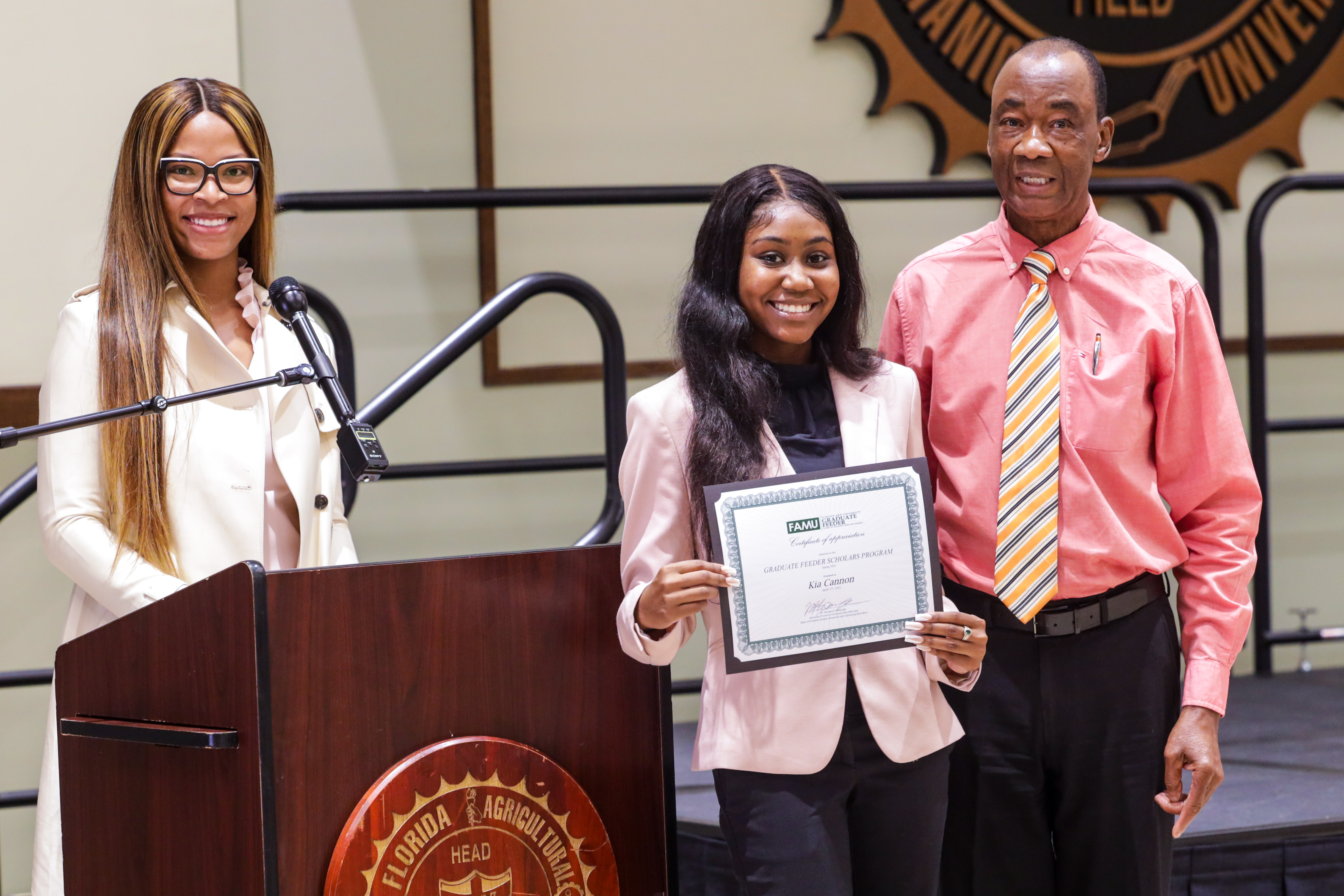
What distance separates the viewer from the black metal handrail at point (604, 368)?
109 inches

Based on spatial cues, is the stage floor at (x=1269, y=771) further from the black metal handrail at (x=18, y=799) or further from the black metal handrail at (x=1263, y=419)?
the black metal handrail at (x=18, y=799)

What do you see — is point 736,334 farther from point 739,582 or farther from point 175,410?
point 175,410

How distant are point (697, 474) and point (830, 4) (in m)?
2.46

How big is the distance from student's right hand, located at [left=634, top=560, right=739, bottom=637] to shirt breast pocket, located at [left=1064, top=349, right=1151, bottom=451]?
1.97 ft

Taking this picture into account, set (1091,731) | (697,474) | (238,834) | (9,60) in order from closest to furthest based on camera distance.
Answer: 1. (238,834)
2. (697,474)
3. (1091,731)
4. (9,60)

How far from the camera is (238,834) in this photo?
1335 millimetres

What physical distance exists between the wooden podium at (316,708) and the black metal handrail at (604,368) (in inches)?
46.6

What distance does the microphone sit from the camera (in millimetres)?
1360

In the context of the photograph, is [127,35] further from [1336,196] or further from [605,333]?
[1336,196]

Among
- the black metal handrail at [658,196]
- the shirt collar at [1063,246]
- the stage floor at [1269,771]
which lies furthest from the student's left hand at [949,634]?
the black metal handrail at [658,196]

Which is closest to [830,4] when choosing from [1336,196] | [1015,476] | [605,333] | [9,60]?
[605,333]

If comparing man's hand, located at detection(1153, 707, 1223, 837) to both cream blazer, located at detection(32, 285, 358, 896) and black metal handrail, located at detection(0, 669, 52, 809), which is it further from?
black metal handrail, located at detection(0, 669, 52, 809)
